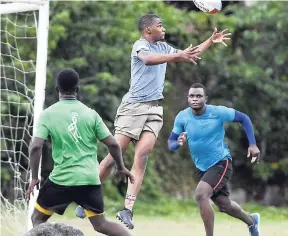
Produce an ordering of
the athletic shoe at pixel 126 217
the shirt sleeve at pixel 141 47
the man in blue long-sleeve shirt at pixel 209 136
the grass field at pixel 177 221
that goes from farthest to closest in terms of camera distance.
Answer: the grass field at pixel 177 221 < the man in blue long-sleeve shirt at pixel 209 136 < the shirt sleeve at pixel 141 47 < the athletic shoe at pixel 126 217

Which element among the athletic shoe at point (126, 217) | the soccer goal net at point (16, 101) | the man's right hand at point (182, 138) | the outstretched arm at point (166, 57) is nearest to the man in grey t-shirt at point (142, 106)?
the athletic shoe at point (126, 217)

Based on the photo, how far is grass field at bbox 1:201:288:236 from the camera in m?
13.4

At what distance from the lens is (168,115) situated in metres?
→ 22.3

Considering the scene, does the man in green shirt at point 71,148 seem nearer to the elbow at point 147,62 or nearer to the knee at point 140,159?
the elbow at point 147,62

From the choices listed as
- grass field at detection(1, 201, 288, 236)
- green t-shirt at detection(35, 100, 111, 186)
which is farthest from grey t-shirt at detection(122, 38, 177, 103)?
grass field at detection(1, 201, 288, 236)

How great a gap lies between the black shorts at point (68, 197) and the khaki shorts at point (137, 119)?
78.7 inches

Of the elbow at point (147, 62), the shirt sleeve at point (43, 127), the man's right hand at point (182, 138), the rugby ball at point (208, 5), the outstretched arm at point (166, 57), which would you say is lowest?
the man's right hand at point (182, 138)

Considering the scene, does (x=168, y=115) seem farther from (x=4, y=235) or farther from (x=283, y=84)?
(x=4, y=235)

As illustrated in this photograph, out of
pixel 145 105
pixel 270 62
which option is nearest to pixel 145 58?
pixel 145 105

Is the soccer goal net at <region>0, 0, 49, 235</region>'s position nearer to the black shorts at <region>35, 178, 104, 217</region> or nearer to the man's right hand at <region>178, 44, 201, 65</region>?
the man's right hand at <region>178, 44, 201, 65</region>

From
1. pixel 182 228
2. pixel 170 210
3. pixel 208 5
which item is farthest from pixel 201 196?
pixel 170 210

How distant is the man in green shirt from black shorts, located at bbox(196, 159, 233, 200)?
2131 mm

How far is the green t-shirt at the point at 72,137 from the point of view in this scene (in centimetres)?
841

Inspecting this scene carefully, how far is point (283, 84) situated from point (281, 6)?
194 cm
